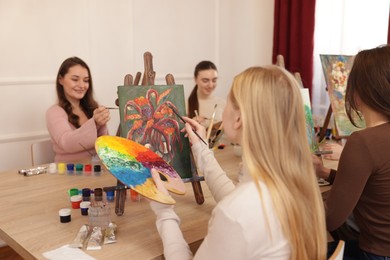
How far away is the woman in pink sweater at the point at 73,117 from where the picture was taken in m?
2.20

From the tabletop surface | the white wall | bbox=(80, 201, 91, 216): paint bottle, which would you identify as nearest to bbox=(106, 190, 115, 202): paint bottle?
the tabletop surface

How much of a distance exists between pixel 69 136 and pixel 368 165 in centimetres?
158

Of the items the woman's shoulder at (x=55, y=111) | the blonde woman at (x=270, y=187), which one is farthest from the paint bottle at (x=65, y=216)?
the woman's shoulder at (x=55, y=111)

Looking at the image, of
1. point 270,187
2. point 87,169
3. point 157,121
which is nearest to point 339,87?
point 157,121

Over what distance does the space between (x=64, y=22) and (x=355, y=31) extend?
258cm

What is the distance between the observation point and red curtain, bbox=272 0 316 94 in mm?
3898

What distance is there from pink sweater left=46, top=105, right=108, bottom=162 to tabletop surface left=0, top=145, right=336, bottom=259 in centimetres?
30

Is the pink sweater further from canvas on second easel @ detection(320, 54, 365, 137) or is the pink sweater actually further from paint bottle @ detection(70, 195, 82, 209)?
canvas on second easel @ detection(320, 54, 365, 137)

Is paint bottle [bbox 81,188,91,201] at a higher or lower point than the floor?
higher

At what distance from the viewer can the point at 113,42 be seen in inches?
139

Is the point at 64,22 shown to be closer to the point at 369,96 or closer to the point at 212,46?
the point at 212,46

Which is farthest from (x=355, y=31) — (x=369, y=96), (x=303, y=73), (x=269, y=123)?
(x=269, y=123)

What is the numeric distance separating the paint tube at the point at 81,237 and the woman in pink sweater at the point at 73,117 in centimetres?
88

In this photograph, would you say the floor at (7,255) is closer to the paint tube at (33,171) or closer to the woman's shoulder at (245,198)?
the paint tube at (33,171)
